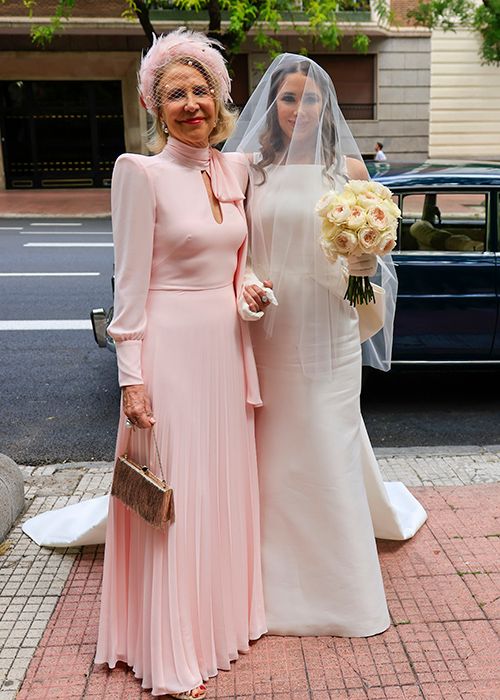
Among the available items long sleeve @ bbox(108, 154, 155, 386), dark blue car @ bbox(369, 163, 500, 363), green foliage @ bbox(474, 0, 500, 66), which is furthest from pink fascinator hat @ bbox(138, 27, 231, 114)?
green foliage @ bbox(474, 0, 500, 66)

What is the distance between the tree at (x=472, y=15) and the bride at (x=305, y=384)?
16.0m

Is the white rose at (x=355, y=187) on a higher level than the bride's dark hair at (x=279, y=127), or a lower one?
lower

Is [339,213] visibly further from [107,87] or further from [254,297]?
[107,87]

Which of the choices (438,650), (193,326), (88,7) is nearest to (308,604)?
(438,650)

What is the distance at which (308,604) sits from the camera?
3080 mm

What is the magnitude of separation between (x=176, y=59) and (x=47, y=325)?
6.30 m

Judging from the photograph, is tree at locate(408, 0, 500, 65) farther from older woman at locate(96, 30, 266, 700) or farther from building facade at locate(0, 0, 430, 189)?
older woman at locate(96, 30, 266, 700)

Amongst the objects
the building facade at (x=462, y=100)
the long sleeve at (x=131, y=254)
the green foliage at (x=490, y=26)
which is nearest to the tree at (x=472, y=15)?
the green foliage at (x=490, y=26)

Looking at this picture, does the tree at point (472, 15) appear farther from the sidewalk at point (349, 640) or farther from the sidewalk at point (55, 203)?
the sidewalk at point (349, 640)

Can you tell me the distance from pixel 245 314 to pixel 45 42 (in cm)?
2235

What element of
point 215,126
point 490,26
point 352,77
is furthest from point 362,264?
point 352,77

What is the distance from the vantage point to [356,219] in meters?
2.60

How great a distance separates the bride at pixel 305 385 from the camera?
283 cm

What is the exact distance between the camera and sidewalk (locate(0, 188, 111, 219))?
62.5ft
